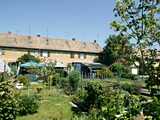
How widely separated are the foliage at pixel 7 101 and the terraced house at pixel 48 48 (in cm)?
4530

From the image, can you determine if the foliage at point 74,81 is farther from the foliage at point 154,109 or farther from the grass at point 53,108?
the foliage at point 154,109

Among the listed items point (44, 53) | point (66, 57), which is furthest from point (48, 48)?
point (66, 57)

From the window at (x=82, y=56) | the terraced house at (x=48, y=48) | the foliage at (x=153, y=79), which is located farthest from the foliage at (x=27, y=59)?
the foliage at (x=153, y=79)

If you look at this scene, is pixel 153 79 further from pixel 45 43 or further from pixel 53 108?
pixel 45 43

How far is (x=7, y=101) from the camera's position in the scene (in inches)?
527

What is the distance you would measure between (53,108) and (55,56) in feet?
140

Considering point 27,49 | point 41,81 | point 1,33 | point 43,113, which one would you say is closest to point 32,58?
point 27,49

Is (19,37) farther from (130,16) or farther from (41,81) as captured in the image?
(130,16)

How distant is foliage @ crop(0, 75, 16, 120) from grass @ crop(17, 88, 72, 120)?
626 cm

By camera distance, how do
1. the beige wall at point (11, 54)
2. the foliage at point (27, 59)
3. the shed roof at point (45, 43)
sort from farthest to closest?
the shed roof at point (45, 43) → the beige wall at point (11, 54) → the foliage at point (27, 59)

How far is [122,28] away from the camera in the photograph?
15617 mm

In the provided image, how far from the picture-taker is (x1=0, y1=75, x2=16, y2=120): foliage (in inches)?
525

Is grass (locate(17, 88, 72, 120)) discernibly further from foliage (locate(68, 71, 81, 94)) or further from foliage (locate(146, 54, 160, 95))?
foliage (locate(146, 54, 160, 95))

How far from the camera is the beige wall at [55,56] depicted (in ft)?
203
